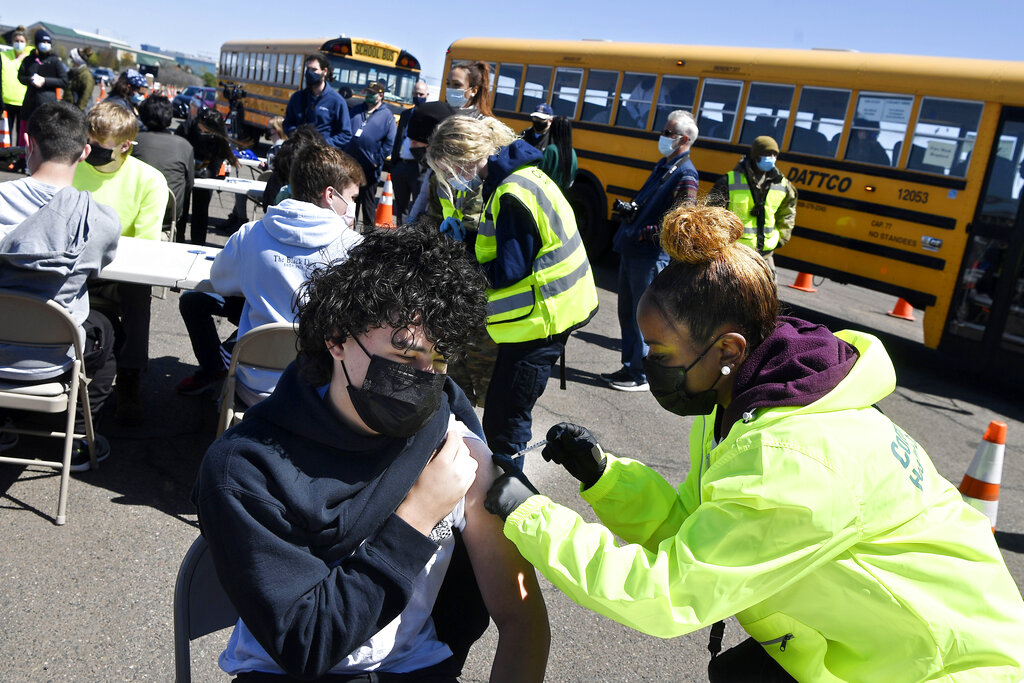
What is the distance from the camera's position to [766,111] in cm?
924

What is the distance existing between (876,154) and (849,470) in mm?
7922

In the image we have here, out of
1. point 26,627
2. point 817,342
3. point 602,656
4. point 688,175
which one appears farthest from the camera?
point 688,175

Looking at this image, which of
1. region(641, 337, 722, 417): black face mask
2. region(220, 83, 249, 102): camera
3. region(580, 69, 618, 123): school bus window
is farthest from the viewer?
region(220, 83, 249, 102): camera

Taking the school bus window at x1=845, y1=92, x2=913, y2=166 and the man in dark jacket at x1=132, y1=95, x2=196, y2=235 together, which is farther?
the school bus window at x1=845, y1=92, x2=913, y2=166

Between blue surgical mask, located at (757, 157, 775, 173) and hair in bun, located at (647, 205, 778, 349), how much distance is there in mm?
5378

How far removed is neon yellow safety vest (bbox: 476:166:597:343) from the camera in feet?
11.6

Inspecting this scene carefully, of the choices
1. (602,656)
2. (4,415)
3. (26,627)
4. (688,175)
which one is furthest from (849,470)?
(688,175)

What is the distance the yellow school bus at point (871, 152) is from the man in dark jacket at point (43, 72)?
722 centimetres

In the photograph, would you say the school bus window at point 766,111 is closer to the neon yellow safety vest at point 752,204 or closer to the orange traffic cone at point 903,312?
the neon yellow safety vest at point 752,204

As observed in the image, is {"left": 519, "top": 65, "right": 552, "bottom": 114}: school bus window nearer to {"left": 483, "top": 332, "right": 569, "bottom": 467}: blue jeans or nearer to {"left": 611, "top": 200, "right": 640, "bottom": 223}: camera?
{"left": 611, "top": 200, "right": 640, "bottom": 223}: camera

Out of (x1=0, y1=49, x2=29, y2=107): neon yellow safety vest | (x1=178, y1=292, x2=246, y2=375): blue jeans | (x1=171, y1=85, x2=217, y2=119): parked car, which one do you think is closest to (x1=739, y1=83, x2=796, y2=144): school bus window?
(x1=178, y1=292, x2=246, y2=375): blue jeans

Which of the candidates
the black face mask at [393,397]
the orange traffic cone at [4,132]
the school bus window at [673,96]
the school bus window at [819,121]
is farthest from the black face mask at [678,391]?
the orange traffic cone at [4,132]

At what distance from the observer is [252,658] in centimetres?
167

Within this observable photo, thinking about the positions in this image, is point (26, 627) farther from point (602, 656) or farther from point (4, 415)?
point (602, 656)
